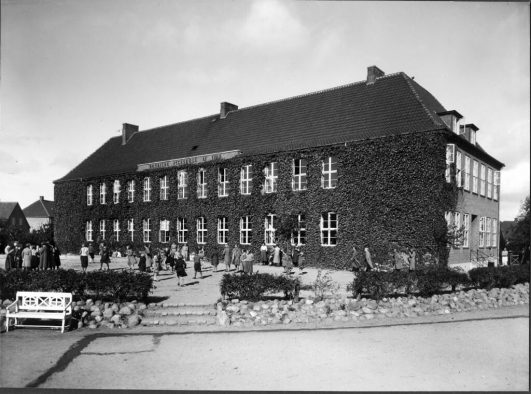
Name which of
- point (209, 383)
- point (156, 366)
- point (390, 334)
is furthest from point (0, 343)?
point (390, 334)

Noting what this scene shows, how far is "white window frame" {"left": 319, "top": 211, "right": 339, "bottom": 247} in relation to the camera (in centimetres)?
2258

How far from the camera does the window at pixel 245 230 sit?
25578 millimetres

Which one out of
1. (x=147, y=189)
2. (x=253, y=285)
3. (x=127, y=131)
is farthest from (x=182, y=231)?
(x=253, y=285)

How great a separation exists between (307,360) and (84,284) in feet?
25.1

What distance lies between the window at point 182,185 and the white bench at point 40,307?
17.5 meters

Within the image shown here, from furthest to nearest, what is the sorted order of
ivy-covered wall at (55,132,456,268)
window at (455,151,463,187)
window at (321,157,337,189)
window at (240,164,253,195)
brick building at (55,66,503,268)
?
window at (240,164,253,195), window at (321,157,337,189), window at (455,151,463,187), brick building at (55,66,503,268), ivy-covered wall at (55,132,456,268)

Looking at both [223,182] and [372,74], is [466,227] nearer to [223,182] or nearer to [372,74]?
[372,74]

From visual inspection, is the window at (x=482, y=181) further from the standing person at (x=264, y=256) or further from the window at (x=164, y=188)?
the window at (x=164, y=188)

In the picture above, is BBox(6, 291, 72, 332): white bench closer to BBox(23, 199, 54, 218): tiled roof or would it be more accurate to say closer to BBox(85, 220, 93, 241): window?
BBox(85, 220, 93, 241): window

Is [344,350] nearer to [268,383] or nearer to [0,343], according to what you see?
[268,383]

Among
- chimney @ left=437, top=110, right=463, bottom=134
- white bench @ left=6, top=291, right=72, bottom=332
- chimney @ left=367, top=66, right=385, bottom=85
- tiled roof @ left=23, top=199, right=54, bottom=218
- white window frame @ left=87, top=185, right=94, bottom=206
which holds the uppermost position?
chimney @ left=367, top=66, right=385, bottom=85

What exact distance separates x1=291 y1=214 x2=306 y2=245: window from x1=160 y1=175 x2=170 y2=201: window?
1059cm

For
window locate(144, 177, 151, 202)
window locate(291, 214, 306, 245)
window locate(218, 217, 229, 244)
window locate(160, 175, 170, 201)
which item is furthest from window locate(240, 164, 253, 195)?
window locate(144, 177, 151, 202)

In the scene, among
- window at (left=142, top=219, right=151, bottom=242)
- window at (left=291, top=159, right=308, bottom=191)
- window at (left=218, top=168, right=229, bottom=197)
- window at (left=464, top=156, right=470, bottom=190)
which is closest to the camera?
window at (left=464, top=156, right=470, bottom=190)
